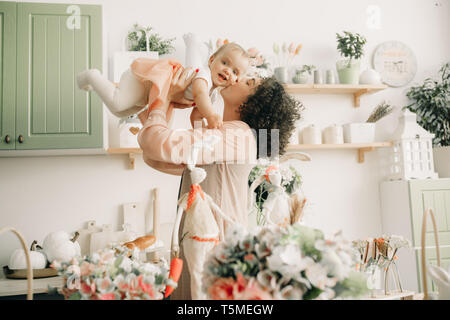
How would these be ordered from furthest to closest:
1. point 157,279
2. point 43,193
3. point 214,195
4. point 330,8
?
point 330,8 → point 43,193 → point 214,195 → point 157,279

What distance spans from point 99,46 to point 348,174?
156cm

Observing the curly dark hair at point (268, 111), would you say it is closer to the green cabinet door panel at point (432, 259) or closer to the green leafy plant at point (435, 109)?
the green cabinet door panel at point (432, 259)

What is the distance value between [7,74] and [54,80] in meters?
0.21

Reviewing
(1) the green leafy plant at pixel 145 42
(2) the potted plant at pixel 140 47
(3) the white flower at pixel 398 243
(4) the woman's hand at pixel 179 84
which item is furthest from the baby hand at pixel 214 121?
(1) the green leafy plant at pixel 145 42

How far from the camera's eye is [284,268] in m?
0.57

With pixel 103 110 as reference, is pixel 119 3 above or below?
Result: above

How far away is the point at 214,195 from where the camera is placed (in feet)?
3.03

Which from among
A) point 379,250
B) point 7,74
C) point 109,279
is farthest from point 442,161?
point 7,74

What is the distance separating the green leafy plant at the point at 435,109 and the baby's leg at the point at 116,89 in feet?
6.36

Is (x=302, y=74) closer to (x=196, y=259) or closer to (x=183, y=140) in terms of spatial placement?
(x=183, y=140)

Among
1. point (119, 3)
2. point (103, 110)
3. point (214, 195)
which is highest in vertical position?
point (119, 3)
